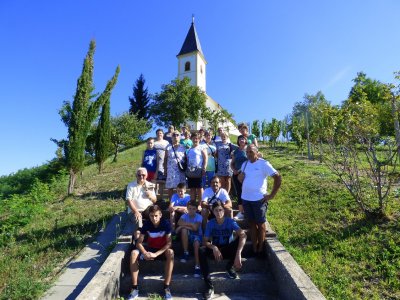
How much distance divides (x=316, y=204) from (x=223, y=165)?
7.75 ft

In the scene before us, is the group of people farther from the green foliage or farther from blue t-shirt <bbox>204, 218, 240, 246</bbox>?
the green foliage

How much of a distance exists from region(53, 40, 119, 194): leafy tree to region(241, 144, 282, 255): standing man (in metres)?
7.36

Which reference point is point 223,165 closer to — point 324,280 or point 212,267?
point 212,267

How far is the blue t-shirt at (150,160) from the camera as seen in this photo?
21.2 ft

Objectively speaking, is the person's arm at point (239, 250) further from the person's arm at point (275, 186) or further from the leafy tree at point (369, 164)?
the leafy tree at point (369, 164)

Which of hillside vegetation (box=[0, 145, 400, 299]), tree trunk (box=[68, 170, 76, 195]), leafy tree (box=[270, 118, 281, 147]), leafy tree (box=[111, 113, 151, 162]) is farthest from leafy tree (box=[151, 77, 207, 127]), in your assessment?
hillside vegetation (box=[0, 145, 400, 299])

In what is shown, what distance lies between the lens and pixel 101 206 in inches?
311

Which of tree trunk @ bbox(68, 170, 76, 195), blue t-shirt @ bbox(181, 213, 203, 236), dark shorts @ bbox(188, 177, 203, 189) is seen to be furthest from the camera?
tree trunk @ bbox(68, 170, 76, 195)

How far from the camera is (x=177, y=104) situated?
84.8 feet

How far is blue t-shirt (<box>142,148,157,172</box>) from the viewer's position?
6.45 m

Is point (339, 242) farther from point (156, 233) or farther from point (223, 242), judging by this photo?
point (156, 233)

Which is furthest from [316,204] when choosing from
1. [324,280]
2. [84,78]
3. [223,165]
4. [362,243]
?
[84,78]

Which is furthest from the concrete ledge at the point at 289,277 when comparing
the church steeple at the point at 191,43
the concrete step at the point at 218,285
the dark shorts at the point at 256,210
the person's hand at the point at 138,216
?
the church steeple at the point at 191,43

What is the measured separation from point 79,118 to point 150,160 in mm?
5092
